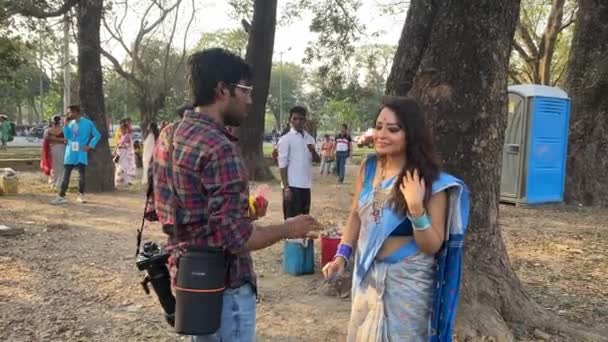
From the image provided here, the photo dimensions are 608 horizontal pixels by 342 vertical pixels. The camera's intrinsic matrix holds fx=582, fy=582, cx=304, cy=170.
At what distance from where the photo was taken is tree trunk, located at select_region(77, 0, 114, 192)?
12.1m

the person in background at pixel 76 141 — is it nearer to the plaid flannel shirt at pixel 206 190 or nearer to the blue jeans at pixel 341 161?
the blue jeans at pixel 341 161

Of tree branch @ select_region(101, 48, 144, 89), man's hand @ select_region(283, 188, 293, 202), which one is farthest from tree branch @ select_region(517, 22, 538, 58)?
man's hand @ select_region(283, 188, 293, 202)

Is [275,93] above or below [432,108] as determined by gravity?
above

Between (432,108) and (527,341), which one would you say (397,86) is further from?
(527,341)

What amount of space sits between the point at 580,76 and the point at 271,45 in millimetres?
7717

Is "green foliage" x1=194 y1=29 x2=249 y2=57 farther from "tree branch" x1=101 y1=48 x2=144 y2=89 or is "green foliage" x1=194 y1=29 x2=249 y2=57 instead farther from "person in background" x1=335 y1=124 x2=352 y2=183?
"person in background" x1=335 y1=124 x2=352 y2=183

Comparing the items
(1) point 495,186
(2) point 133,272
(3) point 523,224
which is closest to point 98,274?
(2) point 133,272

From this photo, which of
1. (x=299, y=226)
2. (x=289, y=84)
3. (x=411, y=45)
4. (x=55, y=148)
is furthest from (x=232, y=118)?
(x=289, y=84)

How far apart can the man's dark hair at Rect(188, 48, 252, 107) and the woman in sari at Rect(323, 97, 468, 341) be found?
0.73 m

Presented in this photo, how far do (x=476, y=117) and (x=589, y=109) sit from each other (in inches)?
360

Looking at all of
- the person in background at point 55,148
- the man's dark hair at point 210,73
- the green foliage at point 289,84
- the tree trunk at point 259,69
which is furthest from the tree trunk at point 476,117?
the green foliage at point 289,84

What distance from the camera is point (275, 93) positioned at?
7781 centimetres

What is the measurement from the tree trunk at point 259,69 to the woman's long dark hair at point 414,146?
13.1 meters

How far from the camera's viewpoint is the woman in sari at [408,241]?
2.43 m
